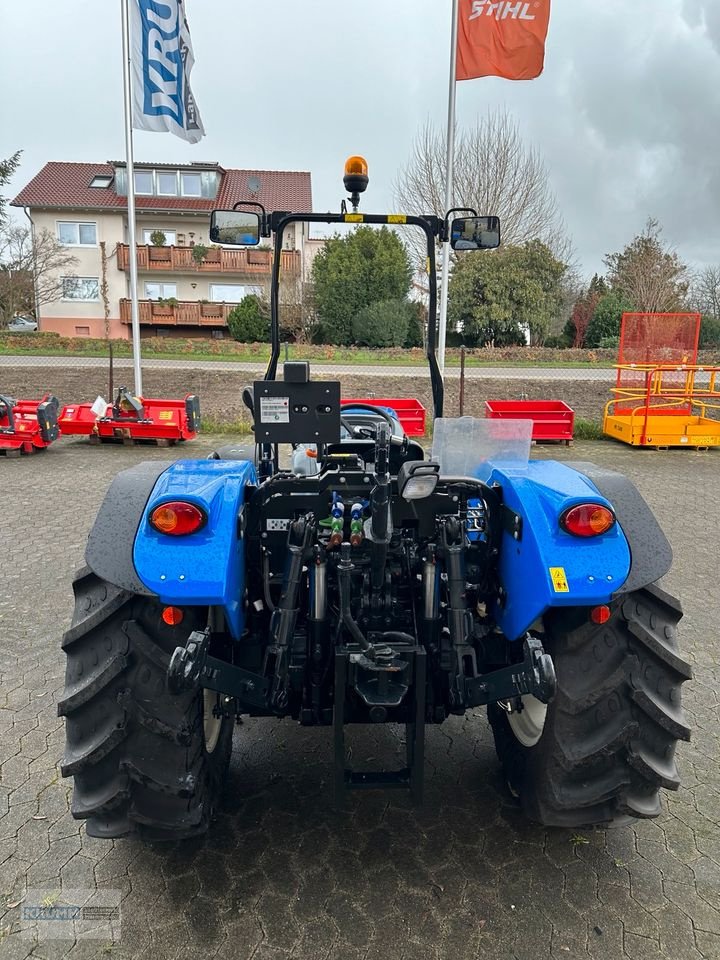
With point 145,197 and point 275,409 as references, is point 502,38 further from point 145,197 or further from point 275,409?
point 145,197

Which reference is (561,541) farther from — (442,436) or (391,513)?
(442,436)

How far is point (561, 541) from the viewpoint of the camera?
214 cm

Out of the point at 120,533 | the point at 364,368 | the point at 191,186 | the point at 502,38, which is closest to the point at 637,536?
the point at 120,533

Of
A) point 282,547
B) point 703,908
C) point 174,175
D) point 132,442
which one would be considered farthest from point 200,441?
point 174,175

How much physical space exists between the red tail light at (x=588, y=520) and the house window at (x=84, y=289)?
105 ft

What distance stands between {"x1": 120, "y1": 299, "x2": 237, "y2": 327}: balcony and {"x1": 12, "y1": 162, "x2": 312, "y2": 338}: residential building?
43 millimetres

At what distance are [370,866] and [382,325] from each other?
2145cm

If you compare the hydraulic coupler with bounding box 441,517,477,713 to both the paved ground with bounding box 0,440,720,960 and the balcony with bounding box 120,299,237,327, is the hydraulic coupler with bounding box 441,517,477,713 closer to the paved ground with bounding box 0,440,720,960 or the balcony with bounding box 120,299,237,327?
the paved ground with bounding box 0,440,720,960

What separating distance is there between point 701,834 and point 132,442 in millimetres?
10057

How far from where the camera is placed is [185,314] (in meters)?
29.4

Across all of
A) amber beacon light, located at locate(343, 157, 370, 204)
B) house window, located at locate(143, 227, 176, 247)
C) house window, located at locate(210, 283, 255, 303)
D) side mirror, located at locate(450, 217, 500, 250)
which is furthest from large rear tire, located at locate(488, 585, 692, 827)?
house window, located at locate(143, 227, 176, 247)

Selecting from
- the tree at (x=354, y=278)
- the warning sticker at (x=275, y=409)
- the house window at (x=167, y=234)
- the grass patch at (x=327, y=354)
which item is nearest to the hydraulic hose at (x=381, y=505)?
the warning sticker at (x=275, y=409)

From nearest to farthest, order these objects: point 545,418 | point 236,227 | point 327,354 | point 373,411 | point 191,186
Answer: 1. point 236,227
2. point 373,411
3. point 545,418
4. point 327,354
5. point 191,186

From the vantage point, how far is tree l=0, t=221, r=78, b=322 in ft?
81.9
